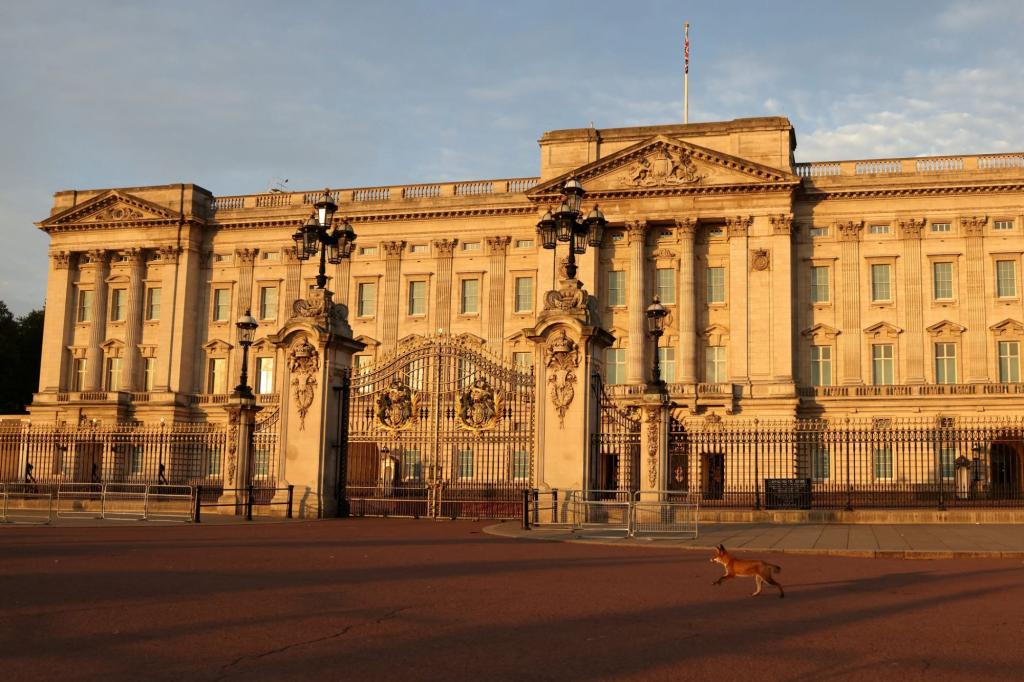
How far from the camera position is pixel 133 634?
8.38 m

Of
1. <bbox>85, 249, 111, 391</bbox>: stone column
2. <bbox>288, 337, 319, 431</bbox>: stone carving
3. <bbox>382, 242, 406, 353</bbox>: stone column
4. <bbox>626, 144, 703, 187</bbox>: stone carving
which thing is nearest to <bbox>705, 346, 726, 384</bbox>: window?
<bbox>626, 144, 703, 187</bbox>: stone carving

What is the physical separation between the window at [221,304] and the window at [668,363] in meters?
26.2

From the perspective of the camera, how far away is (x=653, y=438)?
23047 millimetres

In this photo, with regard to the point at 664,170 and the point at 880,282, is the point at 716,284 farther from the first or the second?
the point at 880,282

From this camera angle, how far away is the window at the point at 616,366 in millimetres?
53688

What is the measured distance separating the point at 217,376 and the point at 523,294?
19.1m

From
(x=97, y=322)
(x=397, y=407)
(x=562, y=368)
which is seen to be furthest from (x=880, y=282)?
(x=97, y=322)

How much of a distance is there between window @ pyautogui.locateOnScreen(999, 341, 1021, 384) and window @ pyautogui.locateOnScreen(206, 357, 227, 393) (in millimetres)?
42033

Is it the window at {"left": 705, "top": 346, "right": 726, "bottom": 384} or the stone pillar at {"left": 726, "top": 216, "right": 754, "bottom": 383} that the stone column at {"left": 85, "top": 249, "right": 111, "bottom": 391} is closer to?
the window at {"left": 705, "top": 346, "right": 726, "bottom": 384}

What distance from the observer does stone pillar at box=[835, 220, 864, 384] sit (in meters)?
51.4

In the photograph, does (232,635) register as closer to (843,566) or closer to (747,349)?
(843,566)

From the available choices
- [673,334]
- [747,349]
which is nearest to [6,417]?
[673,334]

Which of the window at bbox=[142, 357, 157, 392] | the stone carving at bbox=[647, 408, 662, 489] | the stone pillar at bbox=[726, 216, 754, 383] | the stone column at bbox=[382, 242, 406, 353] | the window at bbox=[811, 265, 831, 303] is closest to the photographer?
the stone carving at bbox=[647, 408, 662, 489]

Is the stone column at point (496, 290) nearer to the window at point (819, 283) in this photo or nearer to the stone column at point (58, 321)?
the window at point (819, 283)
